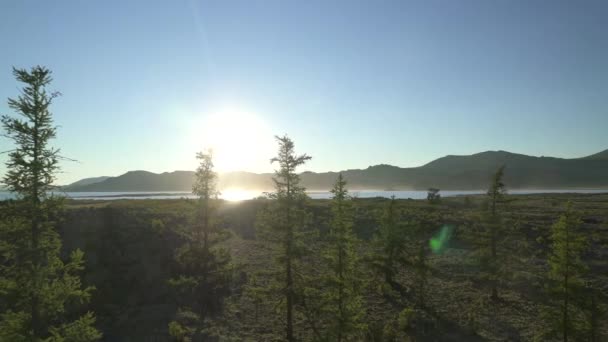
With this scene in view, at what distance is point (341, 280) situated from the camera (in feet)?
52.1

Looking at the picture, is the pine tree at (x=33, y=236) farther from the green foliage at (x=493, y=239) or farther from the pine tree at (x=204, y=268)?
the green foliage at (x=493, y=239)

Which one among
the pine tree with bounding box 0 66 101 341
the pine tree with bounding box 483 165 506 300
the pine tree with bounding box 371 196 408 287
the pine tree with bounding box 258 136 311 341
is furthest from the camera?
the pine tree with bounding box 371 196 408 287

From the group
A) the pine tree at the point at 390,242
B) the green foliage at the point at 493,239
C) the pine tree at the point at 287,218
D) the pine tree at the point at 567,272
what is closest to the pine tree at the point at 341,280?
the pine tree at the point at 287,218

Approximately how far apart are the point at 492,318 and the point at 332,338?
40.5 feet

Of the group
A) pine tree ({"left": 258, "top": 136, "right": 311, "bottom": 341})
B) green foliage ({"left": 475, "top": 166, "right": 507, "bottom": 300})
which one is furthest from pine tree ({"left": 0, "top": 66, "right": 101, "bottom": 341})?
green foliage ({"left": 475, "top": 166, "right": 507, "bottom": 300})

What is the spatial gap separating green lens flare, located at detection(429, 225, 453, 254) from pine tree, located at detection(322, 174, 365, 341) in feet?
77.7

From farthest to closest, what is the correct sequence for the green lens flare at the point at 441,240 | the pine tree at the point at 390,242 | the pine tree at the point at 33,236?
the green lens flare at the point at 441,240, the pine tree at the point at 390,242, the pine tree at the point at 33,236

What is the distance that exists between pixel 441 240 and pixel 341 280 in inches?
1140

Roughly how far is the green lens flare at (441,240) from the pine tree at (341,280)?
77.7 feet

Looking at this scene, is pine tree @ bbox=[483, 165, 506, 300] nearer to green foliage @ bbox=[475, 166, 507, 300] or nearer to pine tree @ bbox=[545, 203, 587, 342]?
green foliage @ bbox=[475, 166, 507, 300]

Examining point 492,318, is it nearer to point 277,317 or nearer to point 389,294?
point 389,294

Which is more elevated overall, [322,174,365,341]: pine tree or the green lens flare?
[322,174,365,341]: pine tree

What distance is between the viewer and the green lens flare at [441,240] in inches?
1476

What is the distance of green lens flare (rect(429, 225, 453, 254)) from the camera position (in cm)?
3750
